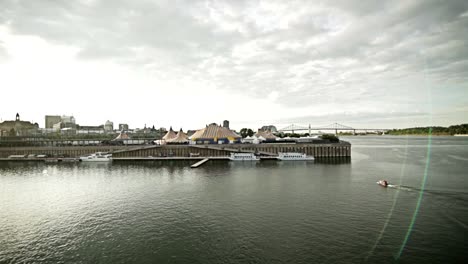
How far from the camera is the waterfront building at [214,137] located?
8338 cm

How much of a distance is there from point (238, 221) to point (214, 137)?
203 feet

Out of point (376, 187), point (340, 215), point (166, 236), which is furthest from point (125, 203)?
point (376, 187)

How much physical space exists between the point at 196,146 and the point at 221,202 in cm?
5114

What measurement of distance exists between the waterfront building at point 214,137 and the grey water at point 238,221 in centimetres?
4403

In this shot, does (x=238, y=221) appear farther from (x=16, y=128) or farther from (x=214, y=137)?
(x=16, y=128)

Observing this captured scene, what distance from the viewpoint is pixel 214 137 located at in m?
83.7

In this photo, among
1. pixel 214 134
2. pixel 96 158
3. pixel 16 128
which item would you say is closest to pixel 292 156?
pixel 214 134

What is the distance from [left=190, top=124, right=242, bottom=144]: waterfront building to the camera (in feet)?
274

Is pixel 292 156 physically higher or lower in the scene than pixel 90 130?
lower

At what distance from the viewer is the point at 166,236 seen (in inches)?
787

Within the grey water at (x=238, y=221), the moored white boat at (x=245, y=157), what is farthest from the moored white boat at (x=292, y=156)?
the grey water at (x=238, y=221)

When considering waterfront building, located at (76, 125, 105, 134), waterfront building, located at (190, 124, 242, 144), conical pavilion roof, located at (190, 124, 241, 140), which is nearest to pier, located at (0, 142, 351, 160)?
waterfront building, located at (190, 124, 242, 144)

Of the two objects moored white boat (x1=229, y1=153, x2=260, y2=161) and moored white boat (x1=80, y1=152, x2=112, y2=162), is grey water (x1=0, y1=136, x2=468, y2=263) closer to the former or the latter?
moored white boat (x1=229, y1=153, x2=260, y2=161)

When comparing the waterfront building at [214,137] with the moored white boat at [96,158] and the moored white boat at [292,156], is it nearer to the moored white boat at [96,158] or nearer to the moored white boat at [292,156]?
the moored white boat at [292,156]
